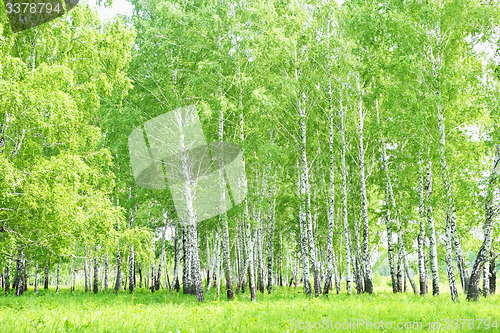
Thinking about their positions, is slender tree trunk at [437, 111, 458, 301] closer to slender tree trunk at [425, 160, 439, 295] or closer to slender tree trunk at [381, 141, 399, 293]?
slender tree trunk at [425, 160, 439, 295]

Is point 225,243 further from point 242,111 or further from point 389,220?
point 389,220

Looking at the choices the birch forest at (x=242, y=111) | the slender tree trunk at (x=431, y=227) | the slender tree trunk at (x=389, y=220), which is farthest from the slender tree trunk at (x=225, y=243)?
the slender tree trunk at (x=389, y=220)

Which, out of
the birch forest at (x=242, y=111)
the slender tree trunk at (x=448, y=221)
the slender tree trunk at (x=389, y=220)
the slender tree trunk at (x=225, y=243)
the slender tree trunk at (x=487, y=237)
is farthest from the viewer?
the slender tree trunk at (x=389, y=220)

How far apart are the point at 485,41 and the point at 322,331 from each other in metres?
13.4

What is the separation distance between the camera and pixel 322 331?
668 cm

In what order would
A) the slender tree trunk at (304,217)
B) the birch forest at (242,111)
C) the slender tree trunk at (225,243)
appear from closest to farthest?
the birch forest at (242,111), the slender tree trunk at (225,243), the slender tree trunk at (304,217)

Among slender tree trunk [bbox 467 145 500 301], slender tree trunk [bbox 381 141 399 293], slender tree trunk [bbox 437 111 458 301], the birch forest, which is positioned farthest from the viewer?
slender tree trunk [bbox 381 141 399 293]

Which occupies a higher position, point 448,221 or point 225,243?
point 448,221

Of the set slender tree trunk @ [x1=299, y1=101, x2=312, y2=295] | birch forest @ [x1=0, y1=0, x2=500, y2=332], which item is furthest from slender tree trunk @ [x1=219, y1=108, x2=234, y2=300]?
slender tree trunk @ [x1=299, y1=101, x2=312, y2=295]

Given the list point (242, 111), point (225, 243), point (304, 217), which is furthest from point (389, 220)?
point (242, 111)

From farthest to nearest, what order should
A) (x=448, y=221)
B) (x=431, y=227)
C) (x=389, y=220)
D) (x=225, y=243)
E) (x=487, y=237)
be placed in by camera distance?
(x=389, y=220), (x=225, y=243), (x=431, y=227), (x=448, y=221), (x=487, y=237)

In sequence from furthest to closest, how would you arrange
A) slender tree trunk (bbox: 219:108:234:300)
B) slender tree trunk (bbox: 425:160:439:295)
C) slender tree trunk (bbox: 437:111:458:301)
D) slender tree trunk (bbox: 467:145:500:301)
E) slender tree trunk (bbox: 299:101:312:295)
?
1. slender tree trunk (bbox: 299:101:312:295)
2. slender tree trunk (bbox: 219:108:234:300)
3. slender tree trunk (bbox: 425:160:439:295)
4. slender tree trunk (bbox: 437:111:458:301)
5. slender tree trunk (bbox: 467:145:500:301)

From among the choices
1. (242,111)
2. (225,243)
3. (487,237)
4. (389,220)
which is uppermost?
(242,111)

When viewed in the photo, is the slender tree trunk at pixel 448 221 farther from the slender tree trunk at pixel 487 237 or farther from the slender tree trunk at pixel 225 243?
the slender tree trunk at pixel 225 243
